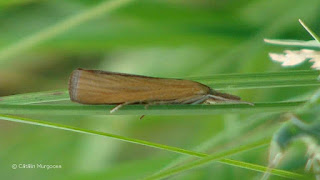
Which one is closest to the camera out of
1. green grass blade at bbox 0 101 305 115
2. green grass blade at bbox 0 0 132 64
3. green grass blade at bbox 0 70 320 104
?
green grass blade at bbox 0 101 305 115

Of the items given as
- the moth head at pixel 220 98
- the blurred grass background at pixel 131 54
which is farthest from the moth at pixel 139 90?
the blurred grass background at pixel 131 54

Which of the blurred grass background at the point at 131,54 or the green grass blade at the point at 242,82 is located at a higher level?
the blurred grass background at the point at 131,54

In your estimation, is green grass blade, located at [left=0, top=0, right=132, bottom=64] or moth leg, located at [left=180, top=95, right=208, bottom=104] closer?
moth leg, located at [left=180, top=95, right=208, bottom=104]

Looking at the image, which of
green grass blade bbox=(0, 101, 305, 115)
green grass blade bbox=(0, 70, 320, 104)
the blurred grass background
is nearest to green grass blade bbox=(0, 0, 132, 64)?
the blurred grass background

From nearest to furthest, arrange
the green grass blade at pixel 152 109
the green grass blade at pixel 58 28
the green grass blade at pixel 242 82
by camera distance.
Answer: the green grass blade at pixel 152 109, the green grass blade at pixel 242 82, the green grass blade at pixel 58 28

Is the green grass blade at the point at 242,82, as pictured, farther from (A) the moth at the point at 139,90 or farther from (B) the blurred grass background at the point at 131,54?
(B) the blurred grass background at the point at 131,54

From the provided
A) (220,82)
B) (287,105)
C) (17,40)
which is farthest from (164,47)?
(287,105)

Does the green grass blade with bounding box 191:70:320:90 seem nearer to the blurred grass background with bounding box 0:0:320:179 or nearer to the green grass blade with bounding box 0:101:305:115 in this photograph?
the green grass blade with bounding box 0:101:305:115
